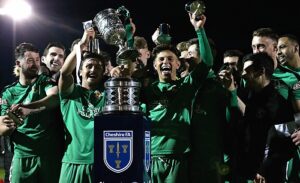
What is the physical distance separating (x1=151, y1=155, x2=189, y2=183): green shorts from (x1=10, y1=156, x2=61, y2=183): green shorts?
3.37ft

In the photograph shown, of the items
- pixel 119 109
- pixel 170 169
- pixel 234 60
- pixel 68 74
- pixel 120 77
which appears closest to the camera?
pixel 119 109

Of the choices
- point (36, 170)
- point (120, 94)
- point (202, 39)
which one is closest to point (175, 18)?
point (36, 170)

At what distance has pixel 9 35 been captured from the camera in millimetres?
19875

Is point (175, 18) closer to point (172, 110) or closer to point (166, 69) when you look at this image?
point (166, 69)

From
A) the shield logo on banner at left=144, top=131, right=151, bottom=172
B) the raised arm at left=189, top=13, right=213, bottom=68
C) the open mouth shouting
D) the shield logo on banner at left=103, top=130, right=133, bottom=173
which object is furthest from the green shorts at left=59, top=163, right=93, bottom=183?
the shield logo on banner at left=103, top=130, right=133, bottom=173

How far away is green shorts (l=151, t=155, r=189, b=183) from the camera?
469 centimetres

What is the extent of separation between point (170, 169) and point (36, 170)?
1.30m

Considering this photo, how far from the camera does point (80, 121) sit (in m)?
4.52

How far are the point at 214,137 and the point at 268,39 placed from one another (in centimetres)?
116

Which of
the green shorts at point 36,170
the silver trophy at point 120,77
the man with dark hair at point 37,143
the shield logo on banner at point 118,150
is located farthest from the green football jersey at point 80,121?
the shield logo on banner at point 118,150

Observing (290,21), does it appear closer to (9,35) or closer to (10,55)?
(9,35)

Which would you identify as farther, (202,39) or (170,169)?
(170,169)

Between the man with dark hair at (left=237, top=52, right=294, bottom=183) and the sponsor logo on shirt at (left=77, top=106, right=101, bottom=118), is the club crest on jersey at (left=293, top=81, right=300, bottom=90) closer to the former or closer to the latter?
the man with dark hair at (left=237, top=52, right=294, bottom=183)

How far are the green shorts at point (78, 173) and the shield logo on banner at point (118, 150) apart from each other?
5.08 ft
